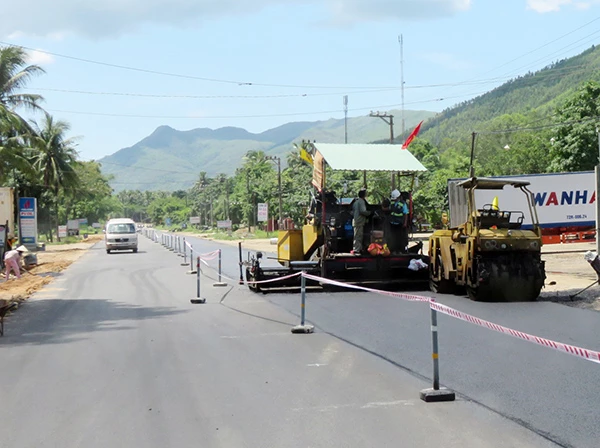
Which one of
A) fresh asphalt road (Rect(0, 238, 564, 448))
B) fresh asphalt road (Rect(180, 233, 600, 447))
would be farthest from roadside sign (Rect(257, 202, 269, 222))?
fresh asphalt road (Rect(0, 238, 564, 448))

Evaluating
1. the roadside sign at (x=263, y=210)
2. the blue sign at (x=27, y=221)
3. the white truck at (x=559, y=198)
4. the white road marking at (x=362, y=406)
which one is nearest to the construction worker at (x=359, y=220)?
the white road marking at (x=362, y=406)

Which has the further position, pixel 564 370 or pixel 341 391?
pixel 564 370

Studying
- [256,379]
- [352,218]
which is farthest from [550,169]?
[256,379]

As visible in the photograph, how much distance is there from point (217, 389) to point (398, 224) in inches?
420

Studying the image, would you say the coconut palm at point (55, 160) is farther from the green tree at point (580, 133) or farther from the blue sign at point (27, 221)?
the green tree at point (580, 133)

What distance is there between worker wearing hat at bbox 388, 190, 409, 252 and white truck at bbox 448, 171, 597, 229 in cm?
1324

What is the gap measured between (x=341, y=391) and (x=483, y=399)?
136 cm

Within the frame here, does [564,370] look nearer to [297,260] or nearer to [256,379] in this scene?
[256,379]

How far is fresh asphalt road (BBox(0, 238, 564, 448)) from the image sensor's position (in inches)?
225

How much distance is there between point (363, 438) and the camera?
18.4 feet

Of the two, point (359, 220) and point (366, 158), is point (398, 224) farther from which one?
point (366, 158)

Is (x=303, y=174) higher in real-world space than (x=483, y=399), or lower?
higher

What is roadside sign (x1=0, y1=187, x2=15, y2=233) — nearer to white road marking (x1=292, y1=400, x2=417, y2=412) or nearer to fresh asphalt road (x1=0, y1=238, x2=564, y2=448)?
fresh asphalt road (x1=0, y1=238, x2=564, y2=448)

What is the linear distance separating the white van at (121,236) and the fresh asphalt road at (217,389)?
91.2ft
